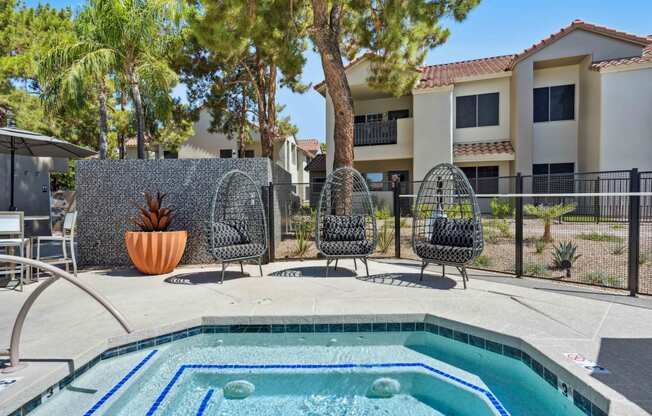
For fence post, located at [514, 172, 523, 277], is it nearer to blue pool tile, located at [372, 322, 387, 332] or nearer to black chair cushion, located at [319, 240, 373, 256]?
black chair cushion, located at [319, 240, 373, 256]

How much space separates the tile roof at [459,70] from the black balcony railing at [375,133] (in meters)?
2.08

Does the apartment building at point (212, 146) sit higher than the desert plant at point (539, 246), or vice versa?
the apartment building at point (212, 146)

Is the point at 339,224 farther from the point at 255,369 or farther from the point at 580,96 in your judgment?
the point at 580,96

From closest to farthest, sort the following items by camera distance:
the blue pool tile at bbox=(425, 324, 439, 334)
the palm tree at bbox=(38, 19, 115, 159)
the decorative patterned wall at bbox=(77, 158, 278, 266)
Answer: the blue pool tile at bbox=(425, 324, 439, 334), the decorative patterned wall at bbox=(77, 158, 278, 266), the palm tree at bbox=(38, 19, 115, 159)

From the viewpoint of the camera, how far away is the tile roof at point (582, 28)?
12922 mm

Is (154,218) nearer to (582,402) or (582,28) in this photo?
(582,402)

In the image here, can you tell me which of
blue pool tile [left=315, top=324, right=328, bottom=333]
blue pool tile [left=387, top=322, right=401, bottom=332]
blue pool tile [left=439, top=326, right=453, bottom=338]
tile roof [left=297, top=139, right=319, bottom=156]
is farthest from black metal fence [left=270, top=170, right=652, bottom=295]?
tile roof [left=297, top=139, right=319, bottom=156]

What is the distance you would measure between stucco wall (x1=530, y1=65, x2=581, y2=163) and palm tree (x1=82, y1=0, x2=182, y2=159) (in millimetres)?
13760

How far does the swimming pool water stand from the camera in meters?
2.61

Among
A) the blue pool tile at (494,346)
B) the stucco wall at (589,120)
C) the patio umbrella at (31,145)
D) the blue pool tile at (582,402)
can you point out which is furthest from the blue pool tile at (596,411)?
the stucco wall at (589,120)

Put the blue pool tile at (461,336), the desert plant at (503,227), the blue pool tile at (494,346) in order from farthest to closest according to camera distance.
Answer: the desert plant at (503,227) < the blue pool tile at (461,336) < the blue pool tile at (494,346)

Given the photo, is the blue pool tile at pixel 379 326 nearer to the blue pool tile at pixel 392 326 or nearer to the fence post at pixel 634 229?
the blue pool tile at pixel 392 326

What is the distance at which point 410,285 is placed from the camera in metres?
5.08

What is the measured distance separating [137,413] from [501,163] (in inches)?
618
